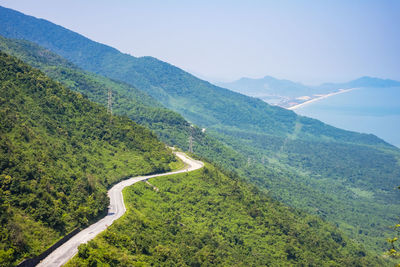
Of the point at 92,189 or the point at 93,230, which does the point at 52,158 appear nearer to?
the point at 92,189

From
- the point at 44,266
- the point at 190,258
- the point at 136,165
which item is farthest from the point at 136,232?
the point at 136,165

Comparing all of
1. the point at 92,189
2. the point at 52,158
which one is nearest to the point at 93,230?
the point at 92,189

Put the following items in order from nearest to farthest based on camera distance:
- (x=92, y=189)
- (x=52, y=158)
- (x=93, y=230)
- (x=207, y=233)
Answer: (x=93, y=230)
(x=92, y=189)
(x=52, y=158)
(x=207, y=233)

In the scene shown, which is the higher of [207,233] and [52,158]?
[52,158]

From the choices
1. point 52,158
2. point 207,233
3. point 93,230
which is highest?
point 52,158

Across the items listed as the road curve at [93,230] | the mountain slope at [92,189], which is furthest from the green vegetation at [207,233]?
the road curve at [93,230]

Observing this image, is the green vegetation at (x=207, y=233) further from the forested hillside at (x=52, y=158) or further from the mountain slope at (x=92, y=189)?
the forested hillside at (x=52, y=158)

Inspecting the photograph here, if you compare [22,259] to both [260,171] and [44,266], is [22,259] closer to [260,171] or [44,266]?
[44,266]
